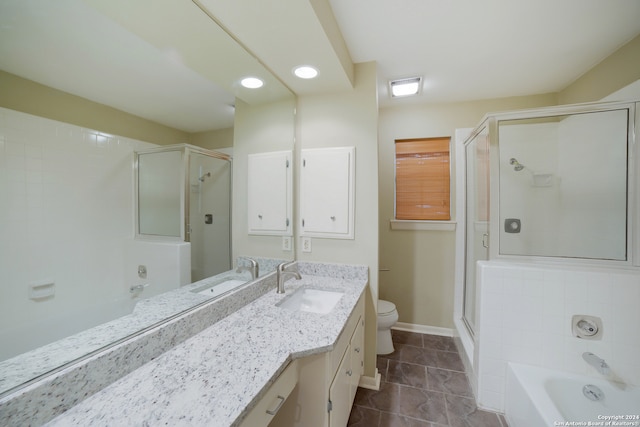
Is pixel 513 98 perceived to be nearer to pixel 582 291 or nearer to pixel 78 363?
pixel 582 291

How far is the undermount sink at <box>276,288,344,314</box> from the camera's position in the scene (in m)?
1.56

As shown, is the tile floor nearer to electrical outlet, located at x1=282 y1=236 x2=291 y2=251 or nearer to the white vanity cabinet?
the white vanity cabinet

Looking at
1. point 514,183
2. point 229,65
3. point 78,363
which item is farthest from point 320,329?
point 514,183

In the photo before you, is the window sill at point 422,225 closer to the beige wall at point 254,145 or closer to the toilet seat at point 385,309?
the toilet seat at point 385,309

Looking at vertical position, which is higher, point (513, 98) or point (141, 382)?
point (513, 98)

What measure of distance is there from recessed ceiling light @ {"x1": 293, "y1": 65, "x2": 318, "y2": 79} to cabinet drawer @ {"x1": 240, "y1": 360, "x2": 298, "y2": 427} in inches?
65.8

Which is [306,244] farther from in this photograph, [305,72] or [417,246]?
[417,246]

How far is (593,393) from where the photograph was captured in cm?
136

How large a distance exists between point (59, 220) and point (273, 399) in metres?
0.85

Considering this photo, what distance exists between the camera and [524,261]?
1.66 metres

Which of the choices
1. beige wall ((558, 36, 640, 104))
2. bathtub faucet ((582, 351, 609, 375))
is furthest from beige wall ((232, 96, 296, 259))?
beige wall ((558, 36, 640, 104))

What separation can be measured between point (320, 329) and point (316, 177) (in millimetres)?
1154

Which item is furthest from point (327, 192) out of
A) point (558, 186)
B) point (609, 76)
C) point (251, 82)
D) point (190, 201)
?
point (609, 76)

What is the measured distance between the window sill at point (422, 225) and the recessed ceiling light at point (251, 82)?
1909 millimetres
